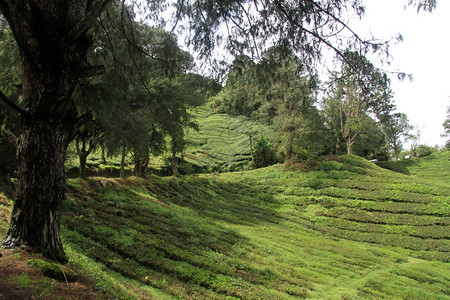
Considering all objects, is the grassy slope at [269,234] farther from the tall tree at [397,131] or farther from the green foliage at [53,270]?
the tall tree at [397,131]

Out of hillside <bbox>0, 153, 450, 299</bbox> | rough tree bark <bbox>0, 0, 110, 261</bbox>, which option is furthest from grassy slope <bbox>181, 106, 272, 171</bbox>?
rough tree bark <bbox>0, 0, 110, 261</bbox>

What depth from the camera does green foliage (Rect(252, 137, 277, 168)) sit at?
31297 mm

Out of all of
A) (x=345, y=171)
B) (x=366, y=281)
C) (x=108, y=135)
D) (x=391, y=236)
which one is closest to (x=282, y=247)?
(x=366, y=281)

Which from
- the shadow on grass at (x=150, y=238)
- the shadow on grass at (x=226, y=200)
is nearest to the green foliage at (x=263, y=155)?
the shadow on grass at (x=226, y=200)

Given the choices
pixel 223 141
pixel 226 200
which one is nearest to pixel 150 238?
pixel 226 200

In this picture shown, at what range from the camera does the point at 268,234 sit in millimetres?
13828

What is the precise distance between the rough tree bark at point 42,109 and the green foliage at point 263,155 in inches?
1096

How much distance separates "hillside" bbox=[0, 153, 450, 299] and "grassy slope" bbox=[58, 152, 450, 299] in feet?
0.17

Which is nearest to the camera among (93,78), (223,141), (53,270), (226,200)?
(53,270)

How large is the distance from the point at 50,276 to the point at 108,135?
1156 centimetres

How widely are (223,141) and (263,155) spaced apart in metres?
8.60

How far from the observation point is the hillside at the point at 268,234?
22.1 feet

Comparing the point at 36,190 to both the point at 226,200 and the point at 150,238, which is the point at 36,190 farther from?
the point at 226,200

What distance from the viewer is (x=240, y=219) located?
16281mm
